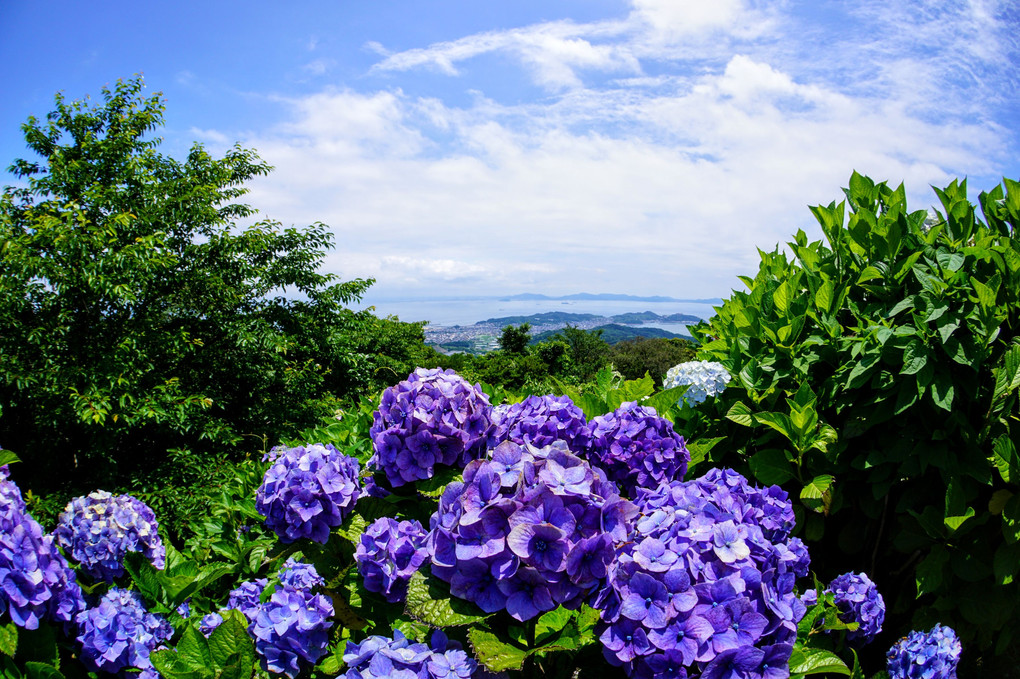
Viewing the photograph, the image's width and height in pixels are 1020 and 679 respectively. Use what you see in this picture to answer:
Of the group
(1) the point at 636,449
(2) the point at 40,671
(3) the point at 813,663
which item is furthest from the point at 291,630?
(3) the point at 813,663

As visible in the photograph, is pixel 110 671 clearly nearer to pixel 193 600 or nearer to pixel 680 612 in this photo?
pixel 193 600

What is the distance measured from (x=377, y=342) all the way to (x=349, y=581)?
14661 mm

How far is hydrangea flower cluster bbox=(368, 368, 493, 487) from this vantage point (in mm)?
1840

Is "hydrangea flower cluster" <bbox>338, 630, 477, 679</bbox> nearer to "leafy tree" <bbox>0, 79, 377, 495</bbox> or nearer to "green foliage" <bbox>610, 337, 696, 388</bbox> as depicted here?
"leafy tree" <bbox>0, 79, 377, 495</bbox>

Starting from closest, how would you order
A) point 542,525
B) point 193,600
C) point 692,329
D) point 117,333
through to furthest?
1. point 542,525
2. point 193,600
3. point 692,329
4. point 117,333

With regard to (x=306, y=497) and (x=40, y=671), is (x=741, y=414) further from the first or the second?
(x=40, y=671)

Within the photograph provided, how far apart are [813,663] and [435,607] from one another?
0.98m

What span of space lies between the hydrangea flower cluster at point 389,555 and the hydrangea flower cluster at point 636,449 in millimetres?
762

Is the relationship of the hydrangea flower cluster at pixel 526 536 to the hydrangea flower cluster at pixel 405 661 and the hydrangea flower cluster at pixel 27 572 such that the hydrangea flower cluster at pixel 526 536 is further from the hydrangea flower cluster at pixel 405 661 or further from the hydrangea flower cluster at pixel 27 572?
the hydrangea flower cluster at pixel 27 572

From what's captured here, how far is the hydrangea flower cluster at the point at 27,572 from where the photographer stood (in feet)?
4.81

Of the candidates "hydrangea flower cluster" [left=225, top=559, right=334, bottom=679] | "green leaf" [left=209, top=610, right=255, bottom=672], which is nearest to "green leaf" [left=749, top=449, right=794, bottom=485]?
"hydrangea flower cluster" [left=225, top=559, right=334, bottom=679]

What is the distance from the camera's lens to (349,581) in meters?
1.84

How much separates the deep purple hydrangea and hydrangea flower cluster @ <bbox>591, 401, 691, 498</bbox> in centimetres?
63

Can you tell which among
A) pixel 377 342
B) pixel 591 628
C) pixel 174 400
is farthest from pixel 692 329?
pixel 377 342
